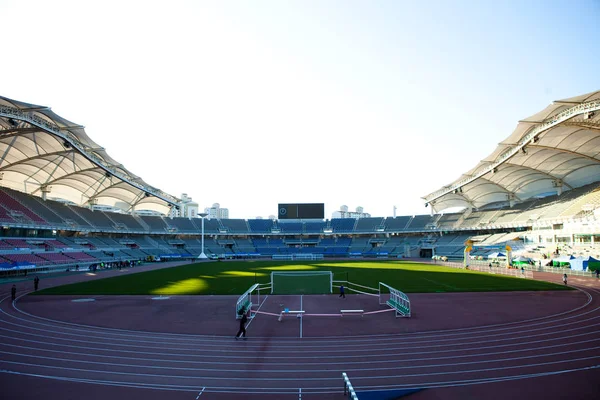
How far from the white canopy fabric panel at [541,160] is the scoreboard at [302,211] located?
2325cm

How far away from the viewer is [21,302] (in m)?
20.4

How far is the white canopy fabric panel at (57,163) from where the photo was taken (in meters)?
29.5

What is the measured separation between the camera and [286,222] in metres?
90.0

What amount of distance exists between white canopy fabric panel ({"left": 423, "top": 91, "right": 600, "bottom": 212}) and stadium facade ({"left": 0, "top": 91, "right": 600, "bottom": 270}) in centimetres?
17

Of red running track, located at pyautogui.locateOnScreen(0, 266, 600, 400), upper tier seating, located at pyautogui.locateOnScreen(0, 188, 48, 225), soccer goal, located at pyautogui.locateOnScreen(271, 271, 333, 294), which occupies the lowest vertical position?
soccer goal, located at pyautogui.locateOnScreen(271, 271, 333, 294)

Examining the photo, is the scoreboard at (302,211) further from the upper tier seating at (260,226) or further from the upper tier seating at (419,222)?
the upper tier seating at (419,222)

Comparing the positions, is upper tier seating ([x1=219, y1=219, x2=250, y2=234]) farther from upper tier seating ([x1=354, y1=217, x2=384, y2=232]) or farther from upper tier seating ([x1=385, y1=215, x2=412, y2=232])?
upper tier seating ([x1=385, y1=215, x2=412, y2=232])

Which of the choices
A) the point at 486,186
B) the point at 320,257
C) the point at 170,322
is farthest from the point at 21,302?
the point at 486,186

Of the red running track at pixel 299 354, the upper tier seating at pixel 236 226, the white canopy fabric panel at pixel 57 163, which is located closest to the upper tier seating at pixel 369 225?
the upper tier seating at pixel 236 226

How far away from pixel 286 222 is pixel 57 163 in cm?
5567

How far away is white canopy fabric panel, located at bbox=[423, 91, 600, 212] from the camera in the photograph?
34.2 meters

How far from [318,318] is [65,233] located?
5588cm

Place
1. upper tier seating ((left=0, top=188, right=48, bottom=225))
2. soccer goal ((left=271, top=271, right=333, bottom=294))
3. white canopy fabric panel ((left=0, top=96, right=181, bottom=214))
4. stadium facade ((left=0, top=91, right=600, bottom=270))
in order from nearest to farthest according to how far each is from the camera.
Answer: soccer goal ((left=271, top=271, right=333, bottom=294))
white canopy fabric panel ((left=0, top=96, right=181, bottom=214))
stadium facade ((left=0, top=91, right=600, bottom=270))
upper tier seating ((left=0, top=188, right=48, bottom=225))

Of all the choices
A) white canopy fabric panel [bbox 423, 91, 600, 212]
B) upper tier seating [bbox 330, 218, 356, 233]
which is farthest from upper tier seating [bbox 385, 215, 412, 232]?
white canopy fabric panel [bbox 423, 91, 600, 212]
